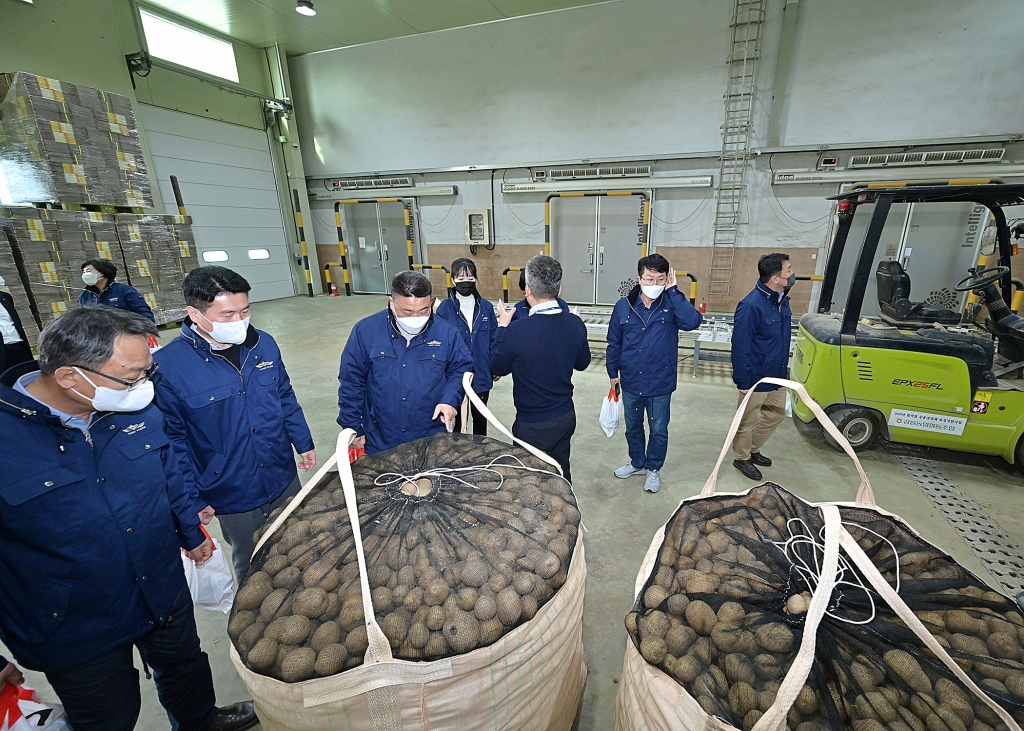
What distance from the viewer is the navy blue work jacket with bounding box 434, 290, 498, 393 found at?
3445 mm

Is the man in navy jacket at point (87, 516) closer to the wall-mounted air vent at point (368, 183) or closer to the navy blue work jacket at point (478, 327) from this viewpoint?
the navy blue work jacket at point (478, 327)

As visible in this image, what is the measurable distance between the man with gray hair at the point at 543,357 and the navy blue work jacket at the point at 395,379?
0.40 m

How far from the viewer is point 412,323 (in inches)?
86.7

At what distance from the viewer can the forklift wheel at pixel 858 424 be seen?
3.70 metres

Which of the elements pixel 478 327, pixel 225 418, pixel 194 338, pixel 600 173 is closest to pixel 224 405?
pixel 225 418

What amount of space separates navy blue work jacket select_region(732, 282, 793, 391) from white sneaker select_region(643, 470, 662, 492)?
1014 mm

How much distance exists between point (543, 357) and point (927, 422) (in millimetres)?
3257

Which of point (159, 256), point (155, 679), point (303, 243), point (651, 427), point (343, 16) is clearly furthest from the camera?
point (303, 243)

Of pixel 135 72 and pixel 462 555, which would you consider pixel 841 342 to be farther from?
pixel 135 72

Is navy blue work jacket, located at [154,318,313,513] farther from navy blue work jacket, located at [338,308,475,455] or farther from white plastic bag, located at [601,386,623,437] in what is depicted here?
white plastic bag, located at [601,386,623,437]

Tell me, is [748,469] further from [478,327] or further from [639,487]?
[478,327]

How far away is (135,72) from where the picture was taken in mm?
8453

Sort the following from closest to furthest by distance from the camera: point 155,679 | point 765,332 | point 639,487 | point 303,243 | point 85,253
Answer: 1. point 155,679
2. point 765,332
3. point 639,487
4. point 85,253
5. point 303,243

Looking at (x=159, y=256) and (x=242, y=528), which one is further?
(x=159, y=256)
